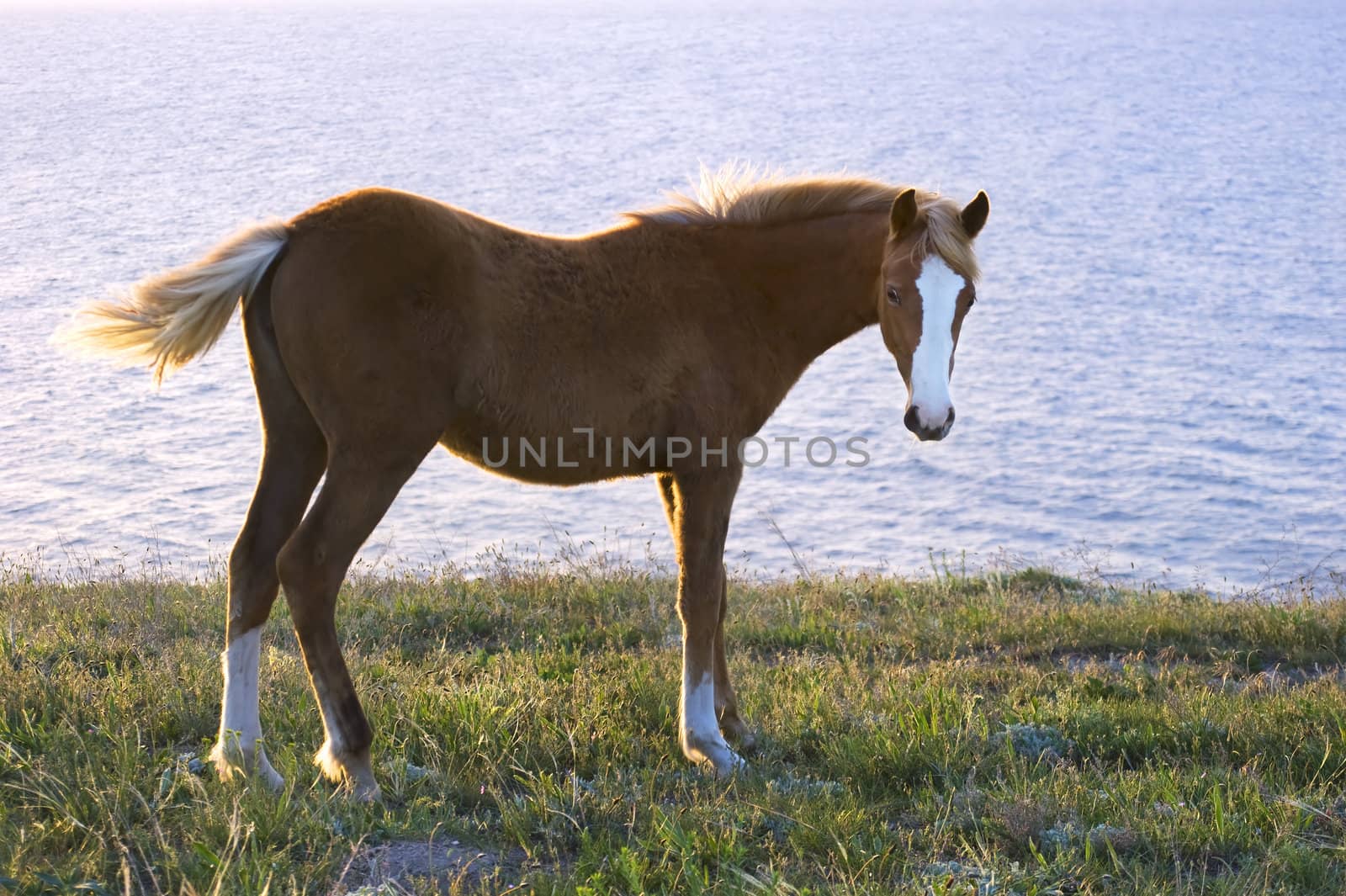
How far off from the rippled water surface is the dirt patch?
18.3ft

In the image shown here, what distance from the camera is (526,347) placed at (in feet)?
14.7

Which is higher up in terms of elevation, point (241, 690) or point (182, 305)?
point (182, 305)

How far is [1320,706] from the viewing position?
5023 millimetres

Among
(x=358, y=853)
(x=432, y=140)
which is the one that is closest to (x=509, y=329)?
(x=358, y=853)

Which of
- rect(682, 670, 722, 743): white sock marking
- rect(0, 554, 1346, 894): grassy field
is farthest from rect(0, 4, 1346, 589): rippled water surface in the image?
rect(682, 670, 722, 743): white sock marking

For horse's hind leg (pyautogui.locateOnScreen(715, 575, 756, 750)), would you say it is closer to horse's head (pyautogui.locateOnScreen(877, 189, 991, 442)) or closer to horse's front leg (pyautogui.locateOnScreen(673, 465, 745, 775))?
horse's front leg (pyautogui.locateOnScreen(673, 465, 745, 775))

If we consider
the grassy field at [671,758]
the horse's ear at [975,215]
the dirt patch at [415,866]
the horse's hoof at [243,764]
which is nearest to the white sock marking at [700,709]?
the grassy field at [671,758]

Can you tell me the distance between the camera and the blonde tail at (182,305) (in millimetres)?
4188

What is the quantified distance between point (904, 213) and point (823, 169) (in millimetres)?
21543

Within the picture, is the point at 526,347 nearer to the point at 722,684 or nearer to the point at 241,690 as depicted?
the point at 241,690

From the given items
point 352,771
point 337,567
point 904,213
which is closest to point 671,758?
point 352,771

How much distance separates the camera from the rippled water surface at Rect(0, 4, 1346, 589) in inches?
499

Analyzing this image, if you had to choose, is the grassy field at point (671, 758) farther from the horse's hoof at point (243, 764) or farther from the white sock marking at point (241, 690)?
the white sock marking at point (241, 690)

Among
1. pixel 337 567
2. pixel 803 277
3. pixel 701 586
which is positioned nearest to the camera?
pixel 337 567
